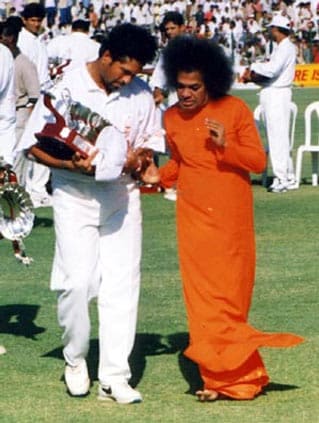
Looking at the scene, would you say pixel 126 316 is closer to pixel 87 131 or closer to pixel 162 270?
pixel 87 131

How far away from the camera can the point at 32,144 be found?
764 centimetres

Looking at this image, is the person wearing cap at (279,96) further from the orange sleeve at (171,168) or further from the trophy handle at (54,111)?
the trophy handle at (54,111)

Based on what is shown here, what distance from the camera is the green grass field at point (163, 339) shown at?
299 inches

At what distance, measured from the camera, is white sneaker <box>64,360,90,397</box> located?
7895 mm

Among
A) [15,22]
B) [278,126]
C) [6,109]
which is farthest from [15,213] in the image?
[278,126]

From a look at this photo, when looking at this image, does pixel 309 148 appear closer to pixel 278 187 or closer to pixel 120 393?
pixel 278 187

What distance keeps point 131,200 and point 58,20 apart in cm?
4097

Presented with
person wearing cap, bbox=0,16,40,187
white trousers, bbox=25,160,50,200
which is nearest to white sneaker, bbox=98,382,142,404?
person wearing cap, bbox=0,16,40,187

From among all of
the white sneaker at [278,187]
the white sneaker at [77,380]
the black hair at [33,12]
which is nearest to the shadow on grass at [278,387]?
the white sneaker at [77,380]

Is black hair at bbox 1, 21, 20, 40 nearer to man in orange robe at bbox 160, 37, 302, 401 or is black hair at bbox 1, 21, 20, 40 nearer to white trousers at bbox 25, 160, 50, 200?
white trousers at bbox 25, 160, 50, 200

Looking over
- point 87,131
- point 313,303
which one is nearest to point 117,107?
point 87,131

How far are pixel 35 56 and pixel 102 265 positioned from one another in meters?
9.58

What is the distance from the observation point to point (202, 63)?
25.3ft

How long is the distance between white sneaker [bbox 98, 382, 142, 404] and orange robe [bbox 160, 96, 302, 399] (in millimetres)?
383
